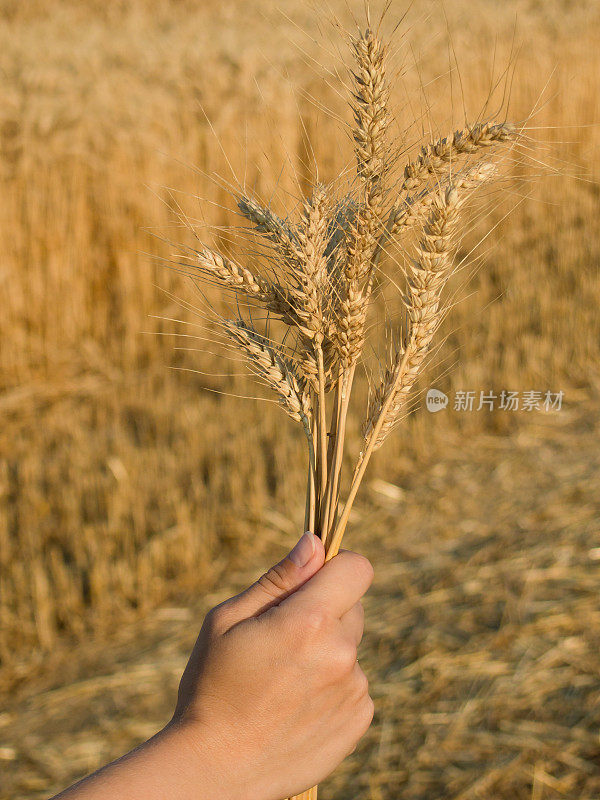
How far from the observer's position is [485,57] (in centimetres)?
677

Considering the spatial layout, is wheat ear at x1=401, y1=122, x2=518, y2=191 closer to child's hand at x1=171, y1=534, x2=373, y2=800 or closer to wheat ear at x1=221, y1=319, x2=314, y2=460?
wheat ear at x1=221, y1=319, x2=314, y2=460

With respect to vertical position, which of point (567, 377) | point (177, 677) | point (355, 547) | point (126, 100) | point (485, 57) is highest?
point (485, 57)

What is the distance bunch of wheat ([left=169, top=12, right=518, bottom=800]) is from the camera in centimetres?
91

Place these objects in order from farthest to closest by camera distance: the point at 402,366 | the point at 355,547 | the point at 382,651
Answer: the point at 355,547 < the point at 382,651 < the point at 402,366

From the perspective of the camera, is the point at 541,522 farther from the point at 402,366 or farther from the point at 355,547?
the point at 402,366

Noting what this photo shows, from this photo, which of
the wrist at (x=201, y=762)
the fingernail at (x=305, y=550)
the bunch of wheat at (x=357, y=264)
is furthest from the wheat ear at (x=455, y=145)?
the wrist at (x=201, y=762)

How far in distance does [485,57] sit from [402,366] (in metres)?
6.75

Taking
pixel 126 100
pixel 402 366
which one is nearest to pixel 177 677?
pixel 402 366

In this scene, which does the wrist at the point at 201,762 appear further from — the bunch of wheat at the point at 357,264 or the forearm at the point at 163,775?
the bunch of wheat at the point at 357,264

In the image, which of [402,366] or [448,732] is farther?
[448,732]

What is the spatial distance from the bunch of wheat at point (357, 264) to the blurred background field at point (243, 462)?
A: 0.08 metres

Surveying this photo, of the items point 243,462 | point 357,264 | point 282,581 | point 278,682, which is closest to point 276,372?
point 357,264

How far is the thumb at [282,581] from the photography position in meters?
1.00

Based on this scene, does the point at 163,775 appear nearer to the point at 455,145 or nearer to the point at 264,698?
the point at 264,698
